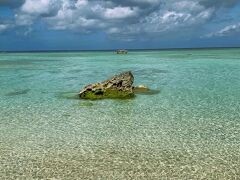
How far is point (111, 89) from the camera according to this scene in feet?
84.4

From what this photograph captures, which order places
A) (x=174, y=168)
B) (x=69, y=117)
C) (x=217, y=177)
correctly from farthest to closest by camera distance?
(x=69, y=117), (x=174, y=168), (x=217, y=177)

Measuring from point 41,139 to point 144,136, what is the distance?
4.59 metres

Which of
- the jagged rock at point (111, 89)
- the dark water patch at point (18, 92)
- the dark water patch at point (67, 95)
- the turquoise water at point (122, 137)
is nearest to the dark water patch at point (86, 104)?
the turquoise water at point (122, 137)

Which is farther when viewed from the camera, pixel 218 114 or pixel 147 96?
pixel 147 96

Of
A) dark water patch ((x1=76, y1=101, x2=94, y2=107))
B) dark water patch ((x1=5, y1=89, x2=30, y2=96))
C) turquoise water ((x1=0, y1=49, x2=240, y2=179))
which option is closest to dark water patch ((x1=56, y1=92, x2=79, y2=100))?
turquoise water ((x1=0, y1=49, x2=240, y2=179))

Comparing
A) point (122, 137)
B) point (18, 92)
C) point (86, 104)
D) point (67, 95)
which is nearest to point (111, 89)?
point (86, 104)

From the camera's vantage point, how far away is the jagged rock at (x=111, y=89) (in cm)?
2527

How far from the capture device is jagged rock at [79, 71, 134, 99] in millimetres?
25266

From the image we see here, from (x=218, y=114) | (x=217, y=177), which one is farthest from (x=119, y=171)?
(x=218, y=114)

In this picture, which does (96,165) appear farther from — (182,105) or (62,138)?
(182,105)

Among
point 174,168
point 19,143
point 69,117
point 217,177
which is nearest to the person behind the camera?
point 217,177

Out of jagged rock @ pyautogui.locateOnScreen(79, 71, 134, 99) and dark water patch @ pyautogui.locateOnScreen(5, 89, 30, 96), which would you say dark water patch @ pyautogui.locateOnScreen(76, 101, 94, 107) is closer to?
jagged rock @ pyautogui.locateOnScreen(79, 71, 134, 99)

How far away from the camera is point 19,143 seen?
1448cm

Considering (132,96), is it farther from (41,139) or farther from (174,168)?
(174,168)
